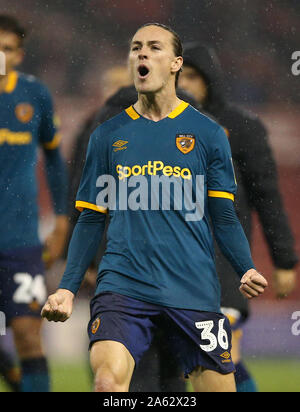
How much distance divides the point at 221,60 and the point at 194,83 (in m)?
2.86

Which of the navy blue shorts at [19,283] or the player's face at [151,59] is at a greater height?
the player's face at [151,59]

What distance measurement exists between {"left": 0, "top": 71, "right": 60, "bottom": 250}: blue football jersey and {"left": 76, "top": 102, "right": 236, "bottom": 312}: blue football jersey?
1.24 m

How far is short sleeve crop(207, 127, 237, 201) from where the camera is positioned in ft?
13.7

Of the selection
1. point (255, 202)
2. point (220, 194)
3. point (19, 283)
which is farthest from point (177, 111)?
point (19, 283)

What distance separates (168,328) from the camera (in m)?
4.10

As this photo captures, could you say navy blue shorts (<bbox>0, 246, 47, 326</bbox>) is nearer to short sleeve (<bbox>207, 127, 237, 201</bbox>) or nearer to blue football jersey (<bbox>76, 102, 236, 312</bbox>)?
blue football jersey (<bbox>76, 102, 236, 312</bbox>)

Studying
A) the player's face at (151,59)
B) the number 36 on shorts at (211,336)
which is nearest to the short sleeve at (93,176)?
the player's face at (151,59)

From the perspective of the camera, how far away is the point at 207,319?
4.11m

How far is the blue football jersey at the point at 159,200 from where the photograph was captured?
4.07m

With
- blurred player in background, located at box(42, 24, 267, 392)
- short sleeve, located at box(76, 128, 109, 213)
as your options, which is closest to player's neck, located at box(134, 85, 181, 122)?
blurred player in background, located at box(42, 24, 267, 392)

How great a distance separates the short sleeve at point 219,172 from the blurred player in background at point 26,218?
1.55 metres

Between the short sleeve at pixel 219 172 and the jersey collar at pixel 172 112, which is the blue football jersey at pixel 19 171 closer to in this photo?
the jersey collar at pixel 172 112

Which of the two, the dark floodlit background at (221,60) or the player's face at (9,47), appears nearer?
the player's face at (9,47)

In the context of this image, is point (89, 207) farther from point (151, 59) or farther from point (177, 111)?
point (151, 59)
